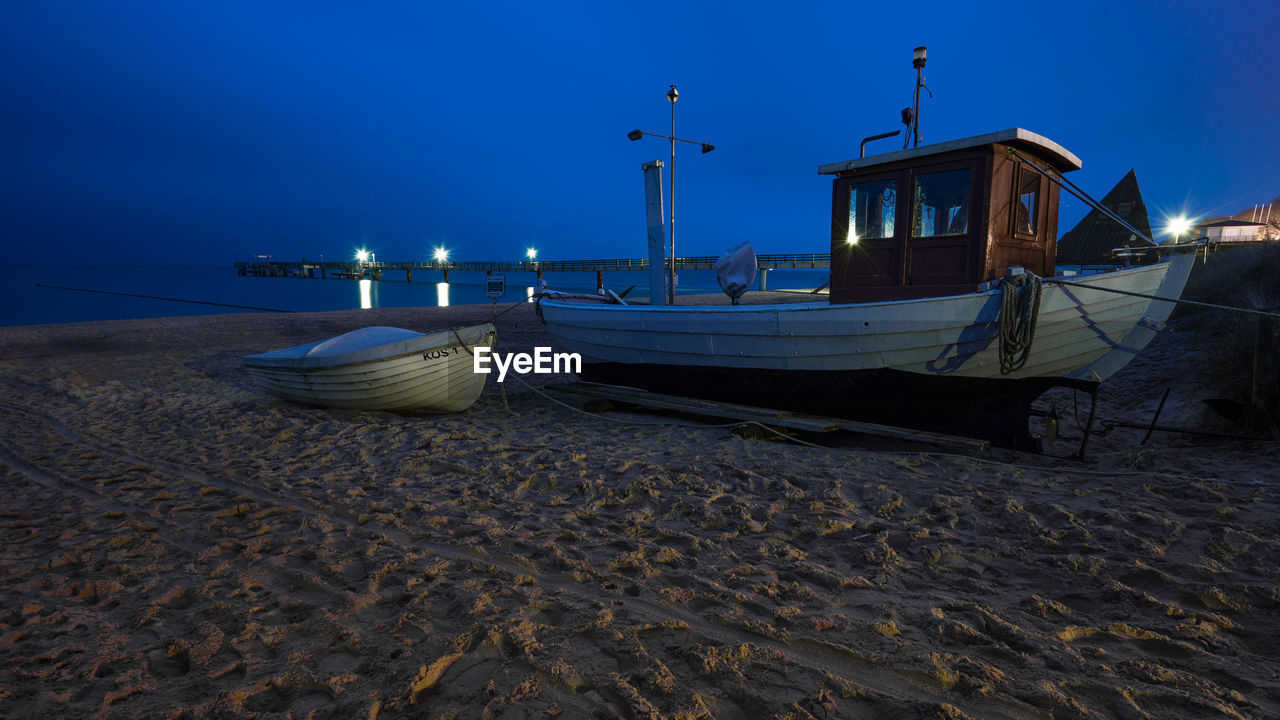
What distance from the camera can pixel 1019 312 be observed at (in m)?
5.18

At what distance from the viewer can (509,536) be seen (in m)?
3.73

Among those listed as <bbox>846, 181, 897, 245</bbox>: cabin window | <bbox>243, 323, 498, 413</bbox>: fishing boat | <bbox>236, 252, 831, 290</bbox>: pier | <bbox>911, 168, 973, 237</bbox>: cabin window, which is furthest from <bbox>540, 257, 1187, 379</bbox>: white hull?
<bbox>236, 252, 831, 290</bbox>: pier

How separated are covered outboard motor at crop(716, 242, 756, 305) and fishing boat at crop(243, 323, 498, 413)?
11.6 ft

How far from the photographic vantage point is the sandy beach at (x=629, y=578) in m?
2.28

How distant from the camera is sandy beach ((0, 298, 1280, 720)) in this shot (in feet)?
7.49

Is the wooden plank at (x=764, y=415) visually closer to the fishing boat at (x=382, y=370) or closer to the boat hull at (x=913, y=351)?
the boat hull at (x=913, y=351)

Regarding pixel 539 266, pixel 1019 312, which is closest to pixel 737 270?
pixel 1019 312

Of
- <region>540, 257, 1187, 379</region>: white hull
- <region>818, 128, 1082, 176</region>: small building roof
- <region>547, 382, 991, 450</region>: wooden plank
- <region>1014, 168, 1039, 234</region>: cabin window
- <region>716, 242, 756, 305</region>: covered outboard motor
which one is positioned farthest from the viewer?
<region>716, 242, 756, 305</region>: covered outboard motor

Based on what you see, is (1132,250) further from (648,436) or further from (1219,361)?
(648,436)

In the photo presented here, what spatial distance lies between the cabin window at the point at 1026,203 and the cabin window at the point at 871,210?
129cm

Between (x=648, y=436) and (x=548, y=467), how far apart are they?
160 cm

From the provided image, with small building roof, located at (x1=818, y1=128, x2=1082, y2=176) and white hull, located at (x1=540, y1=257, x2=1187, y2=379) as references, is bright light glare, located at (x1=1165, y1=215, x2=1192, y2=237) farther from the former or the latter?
white hull, located at (x1=540, y1=257, x2=1187, y2=379)

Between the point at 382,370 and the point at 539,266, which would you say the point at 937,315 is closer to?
the point at 382,370

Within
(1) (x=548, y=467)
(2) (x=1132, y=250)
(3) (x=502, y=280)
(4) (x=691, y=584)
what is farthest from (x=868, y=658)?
(3) (x=502, y=280)
